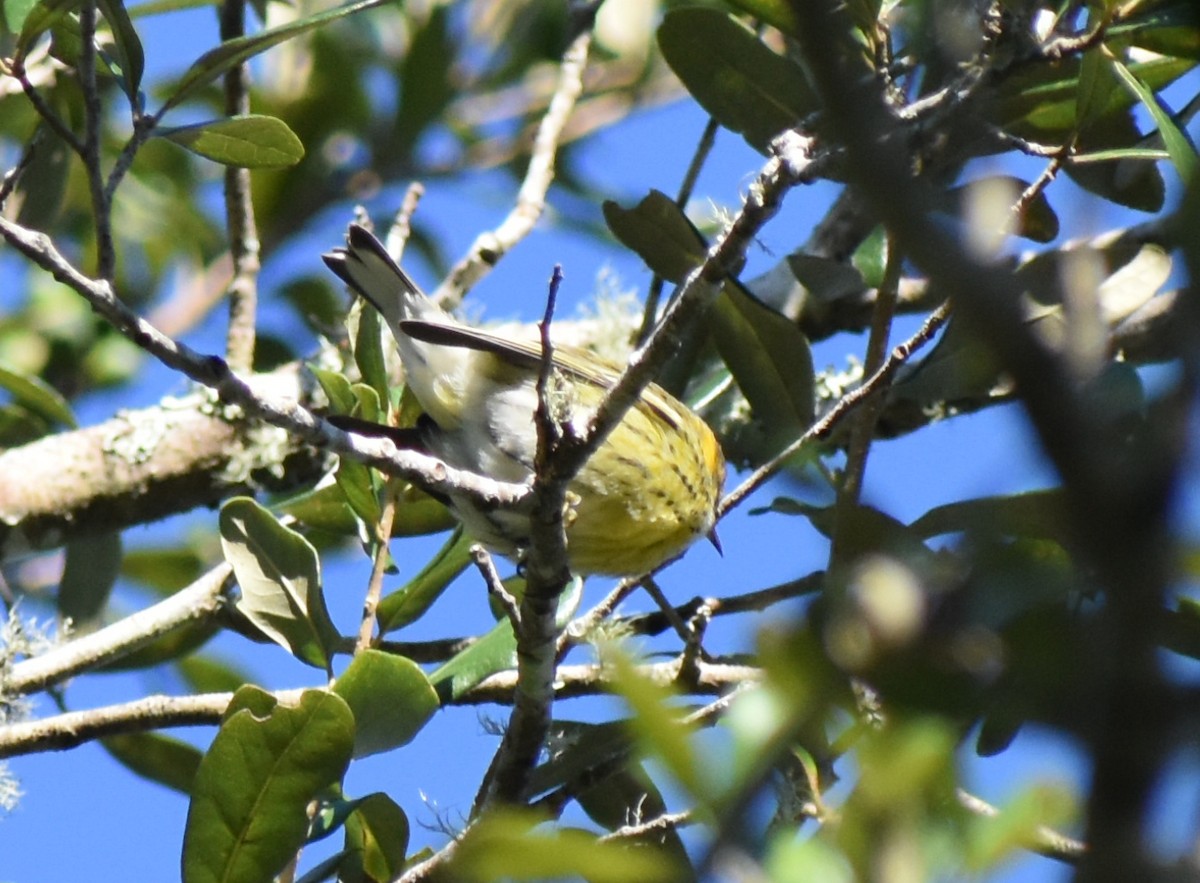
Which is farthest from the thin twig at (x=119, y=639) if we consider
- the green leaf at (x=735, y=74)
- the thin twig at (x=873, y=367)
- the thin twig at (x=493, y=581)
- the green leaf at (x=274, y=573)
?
the green leaf at (x=735, y=74)

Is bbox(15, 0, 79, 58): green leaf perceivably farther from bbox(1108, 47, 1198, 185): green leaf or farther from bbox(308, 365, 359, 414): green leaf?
bbox(1108, 47, 1198, 185): green leaf

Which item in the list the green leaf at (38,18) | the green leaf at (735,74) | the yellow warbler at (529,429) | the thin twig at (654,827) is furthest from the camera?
the yellow warbler at (529,429)

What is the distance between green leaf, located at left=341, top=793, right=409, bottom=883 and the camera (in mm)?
2564

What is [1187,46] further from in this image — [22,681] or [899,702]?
[22,681]

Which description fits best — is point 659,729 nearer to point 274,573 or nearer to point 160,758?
point 274,573

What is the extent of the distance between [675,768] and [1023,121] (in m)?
2.79

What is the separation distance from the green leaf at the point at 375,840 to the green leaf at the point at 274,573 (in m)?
0.37

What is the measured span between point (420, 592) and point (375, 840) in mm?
528

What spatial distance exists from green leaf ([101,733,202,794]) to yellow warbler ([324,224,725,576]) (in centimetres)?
92

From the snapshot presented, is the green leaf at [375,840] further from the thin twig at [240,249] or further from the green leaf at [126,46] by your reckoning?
the thin twig at [240,249]

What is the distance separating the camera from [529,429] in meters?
3.53

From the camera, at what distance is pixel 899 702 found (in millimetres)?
881

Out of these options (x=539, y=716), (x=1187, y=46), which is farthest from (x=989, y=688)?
(x=1187, y=46)

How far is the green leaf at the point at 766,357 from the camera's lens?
3.38 m
